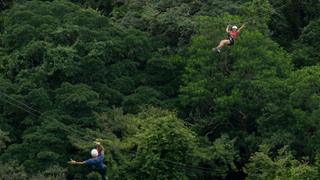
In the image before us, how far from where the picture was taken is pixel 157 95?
25.3m

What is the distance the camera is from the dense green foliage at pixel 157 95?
20.6 metres

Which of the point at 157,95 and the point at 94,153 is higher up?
the point at 94,153

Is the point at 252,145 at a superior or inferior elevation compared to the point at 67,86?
inferior

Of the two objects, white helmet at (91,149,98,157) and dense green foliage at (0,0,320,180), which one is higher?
white helmet at (91,149,98,157)

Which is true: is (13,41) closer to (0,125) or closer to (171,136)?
(0,125)

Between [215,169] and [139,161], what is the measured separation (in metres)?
4.60

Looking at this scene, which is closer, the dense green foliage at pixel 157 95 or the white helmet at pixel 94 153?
the white helmet at pixel 94 153

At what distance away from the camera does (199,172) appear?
22438 mm

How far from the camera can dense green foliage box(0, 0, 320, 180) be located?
20.6m

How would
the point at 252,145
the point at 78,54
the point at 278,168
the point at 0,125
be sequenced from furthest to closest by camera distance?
the point at 78,54
the point at 252,145
the point at 0,125
the point at 278,168

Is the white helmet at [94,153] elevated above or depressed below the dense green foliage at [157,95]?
above

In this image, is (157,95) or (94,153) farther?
(157,95)

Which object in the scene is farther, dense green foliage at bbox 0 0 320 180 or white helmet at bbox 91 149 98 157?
dense green foliage at bbox 0 0 320 180

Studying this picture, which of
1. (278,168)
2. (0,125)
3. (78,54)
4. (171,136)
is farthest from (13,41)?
(278,168)
